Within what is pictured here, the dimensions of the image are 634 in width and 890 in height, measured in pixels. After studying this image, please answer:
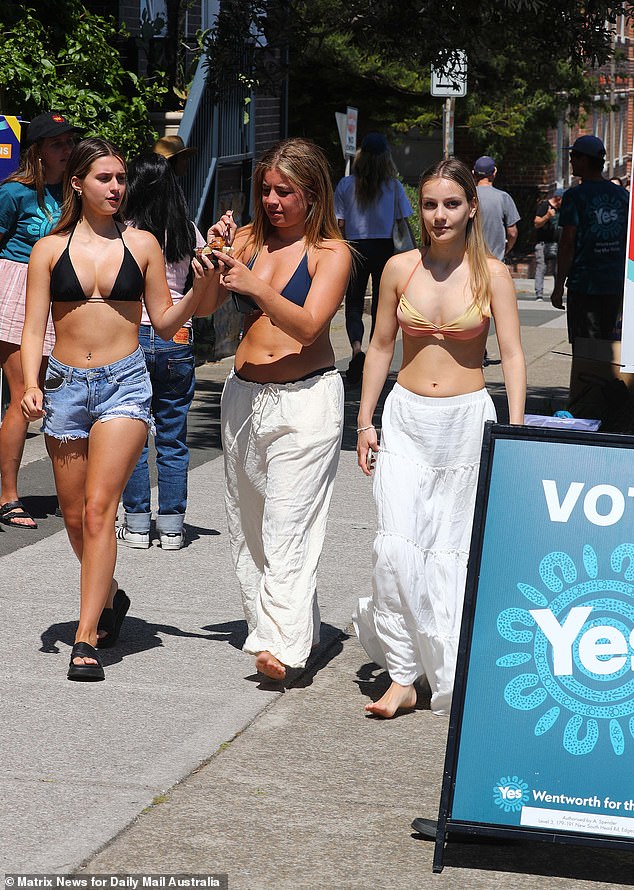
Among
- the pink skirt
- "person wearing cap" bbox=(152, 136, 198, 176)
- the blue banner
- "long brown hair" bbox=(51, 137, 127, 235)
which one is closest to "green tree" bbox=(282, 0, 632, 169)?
"person wearing cap" bbox=(152, 136, 198, 176)

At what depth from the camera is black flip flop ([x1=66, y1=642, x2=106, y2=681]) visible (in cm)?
538

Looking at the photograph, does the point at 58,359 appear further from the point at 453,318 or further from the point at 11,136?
the point at 11,136

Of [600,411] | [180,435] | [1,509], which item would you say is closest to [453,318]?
[180,435]

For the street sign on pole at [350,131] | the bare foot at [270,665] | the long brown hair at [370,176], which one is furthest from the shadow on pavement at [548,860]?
the street sign on pole at [350,131]

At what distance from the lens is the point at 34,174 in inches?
300

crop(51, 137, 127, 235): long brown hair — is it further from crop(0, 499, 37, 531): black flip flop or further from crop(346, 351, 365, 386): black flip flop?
crop(346, 351, 365, 386): black flip flop

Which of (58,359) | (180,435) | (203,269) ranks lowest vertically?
(180,435)

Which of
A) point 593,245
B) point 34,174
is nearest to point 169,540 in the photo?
point 34,174

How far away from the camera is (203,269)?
5094 millimetres

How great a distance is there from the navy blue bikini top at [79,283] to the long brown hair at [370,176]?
7.63 m

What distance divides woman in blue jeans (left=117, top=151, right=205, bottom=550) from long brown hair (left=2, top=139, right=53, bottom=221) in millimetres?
538

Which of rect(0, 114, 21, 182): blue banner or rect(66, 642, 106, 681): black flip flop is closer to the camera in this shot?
rect(66, 642, 106, 681): black flip flop

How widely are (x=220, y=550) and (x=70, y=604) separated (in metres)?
1.32

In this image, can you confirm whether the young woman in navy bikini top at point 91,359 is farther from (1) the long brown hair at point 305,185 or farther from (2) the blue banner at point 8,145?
(2) the blue banner at point 8,145
